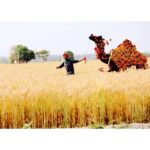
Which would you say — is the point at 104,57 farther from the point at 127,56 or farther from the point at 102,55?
the point at 127,56

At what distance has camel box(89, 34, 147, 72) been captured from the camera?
16.0 ft

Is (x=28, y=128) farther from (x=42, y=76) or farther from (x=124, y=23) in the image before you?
(x=124, y=23)

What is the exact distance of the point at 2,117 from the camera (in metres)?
4.75

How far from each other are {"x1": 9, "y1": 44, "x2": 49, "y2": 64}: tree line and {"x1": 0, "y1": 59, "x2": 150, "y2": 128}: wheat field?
9 cm

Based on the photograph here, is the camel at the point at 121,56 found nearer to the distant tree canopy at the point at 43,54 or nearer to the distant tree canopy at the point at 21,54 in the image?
the distant tree canopy at the point at 43,54

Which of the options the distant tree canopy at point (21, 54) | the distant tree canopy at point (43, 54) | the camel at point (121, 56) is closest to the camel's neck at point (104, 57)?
the camel at point (121, 56)

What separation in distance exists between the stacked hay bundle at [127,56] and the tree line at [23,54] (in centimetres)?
56

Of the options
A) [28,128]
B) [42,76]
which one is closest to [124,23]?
[42,76]

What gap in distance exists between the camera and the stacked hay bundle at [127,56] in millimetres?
4882

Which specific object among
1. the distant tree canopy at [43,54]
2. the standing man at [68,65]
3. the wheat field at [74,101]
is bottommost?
the wheat field at [74,101]

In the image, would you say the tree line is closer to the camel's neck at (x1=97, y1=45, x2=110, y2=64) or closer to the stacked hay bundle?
the camel's neck at (x1=97, y1=45, x2=110, y2=64)

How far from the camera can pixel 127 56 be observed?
16.4 feet
